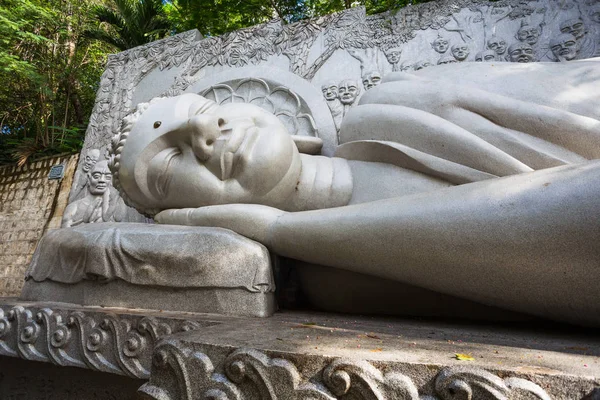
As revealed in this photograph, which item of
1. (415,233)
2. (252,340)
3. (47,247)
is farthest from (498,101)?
(47,247)

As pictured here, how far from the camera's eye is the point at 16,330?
78.5 inches

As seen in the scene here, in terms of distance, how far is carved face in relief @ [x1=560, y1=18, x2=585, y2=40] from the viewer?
336 centimetres

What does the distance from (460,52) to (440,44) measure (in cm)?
20

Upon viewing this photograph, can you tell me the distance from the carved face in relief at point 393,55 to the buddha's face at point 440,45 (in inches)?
12.2

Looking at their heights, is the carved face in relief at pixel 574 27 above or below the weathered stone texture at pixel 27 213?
above

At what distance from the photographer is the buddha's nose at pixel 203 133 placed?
231 centimetres

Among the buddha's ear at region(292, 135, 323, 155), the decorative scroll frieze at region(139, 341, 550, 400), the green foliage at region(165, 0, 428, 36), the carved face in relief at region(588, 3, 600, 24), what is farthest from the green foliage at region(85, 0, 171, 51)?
the decorative scroll frieze at region(139, 341, 550, 400)

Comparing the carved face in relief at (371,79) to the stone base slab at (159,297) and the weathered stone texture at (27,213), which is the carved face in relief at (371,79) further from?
the weathered stone texture at (27,213)

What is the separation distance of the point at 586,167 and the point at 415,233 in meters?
0.69

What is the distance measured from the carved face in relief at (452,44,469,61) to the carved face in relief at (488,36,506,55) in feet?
0.64

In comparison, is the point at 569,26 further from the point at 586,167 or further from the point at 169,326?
the point at 169,326

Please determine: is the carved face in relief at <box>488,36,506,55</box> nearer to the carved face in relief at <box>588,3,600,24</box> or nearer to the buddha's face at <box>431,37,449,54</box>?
the buddha's face at <box>431,37,449,54</box>

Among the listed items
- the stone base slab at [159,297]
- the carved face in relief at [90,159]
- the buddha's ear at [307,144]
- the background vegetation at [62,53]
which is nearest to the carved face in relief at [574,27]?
the buddha's ear at [307,144]

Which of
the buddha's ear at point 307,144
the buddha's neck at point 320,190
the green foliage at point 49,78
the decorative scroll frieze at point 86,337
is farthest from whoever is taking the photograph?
the green foliage at point 49,78
